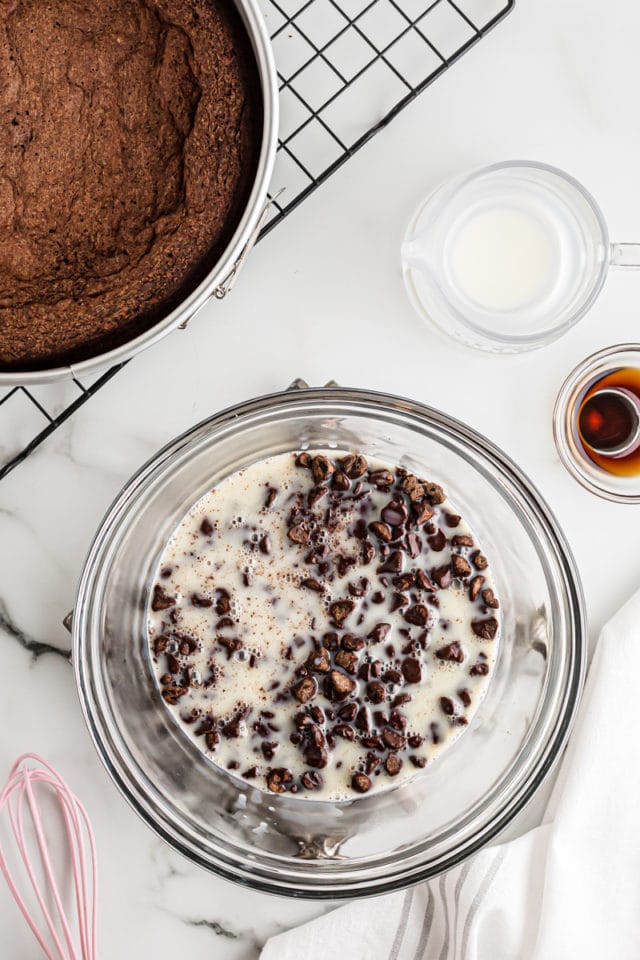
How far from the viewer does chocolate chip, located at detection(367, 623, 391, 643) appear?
133 centimetres

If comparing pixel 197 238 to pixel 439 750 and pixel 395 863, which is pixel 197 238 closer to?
pixel 439 750

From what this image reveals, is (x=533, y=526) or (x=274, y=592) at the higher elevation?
(x=533, y=526)

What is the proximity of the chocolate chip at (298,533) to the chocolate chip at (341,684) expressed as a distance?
21 centimetres

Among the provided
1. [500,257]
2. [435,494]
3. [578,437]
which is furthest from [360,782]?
[500,257]

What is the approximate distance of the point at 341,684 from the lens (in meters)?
1.31

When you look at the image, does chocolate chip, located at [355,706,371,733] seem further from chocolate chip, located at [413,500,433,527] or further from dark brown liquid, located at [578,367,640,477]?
dark brown liquid, located at [578,367,640,477]

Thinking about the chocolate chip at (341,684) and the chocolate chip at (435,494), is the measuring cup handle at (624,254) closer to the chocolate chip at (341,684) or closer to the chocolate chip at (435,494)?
the chocolate chip at (435,494)

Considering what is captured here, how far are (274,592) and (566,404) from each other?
1.86 feet

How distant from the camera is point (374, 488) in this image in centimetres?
136

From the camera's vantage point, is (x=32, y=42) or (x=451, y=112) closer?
(x=32, y=42)

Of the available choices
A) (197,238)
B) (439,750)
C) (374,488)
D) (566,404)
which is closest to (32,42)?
(197,238)

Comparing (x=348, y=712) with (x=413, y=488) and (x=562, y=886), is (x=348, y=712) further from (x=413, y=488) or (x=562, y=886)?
(x=562, y=886)

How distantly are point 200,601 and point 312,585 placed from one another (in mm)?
178

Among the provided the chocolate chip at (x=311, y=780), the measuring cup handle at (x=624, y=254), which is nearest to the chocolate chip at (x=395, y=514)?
the chocolate chip at (x=311, y=780)
